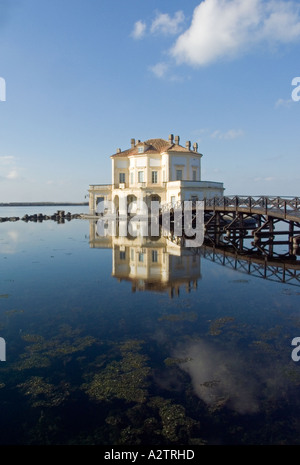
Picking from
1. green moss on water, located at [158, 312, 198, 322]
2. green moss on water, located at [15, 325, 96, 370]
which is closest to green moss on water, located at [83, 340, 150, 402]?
green moss on water, located at [15, 325, 96, 370]

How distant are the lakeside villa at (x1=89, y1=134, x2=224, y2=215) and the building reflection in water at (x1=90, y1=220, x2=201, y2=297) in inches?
628

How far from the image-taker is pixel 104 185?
174 ft

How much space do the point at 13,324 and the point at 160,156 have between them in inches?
1539

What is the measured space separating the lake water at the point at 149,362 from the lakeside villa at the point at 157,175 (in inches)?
1038

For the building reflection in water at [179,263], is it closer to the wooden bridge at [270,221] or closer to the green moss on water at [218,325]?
the wooden bridge at [270,221]

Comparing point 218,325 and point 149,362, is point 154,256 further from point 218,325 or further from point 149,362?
point 149,362

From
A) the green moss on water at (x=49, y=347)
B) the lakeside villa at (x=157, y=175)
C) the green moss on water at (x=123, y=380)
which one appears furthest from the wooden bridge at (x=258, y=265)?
the lakeside villa at (x=157, y=175)

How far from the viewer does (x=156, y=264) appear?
1628 cm

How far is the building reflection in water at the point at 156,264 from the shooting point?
1272 cm

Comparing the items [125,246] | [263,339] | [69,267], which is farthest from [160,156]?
[263,339]

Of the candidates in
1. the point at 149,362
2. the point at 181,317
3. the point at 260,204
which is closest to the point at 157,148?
the point at 260,204

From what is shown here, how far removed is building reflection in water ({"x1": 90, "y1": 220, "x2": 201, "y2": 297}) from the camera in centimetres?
1272

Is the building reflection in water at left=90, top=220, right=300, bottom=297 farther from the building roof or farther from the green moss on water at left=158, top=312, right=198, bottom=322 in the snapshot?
the building roof
